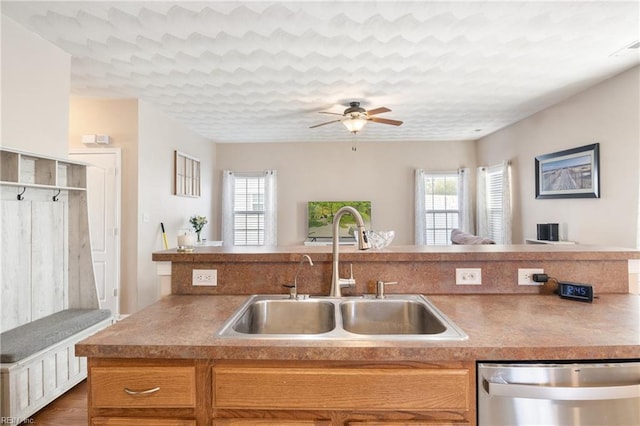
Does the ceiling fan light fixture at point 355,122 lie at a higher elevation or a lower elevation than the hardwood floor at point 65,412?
higher

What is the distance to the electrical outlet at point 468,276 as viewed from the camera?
1.61 m

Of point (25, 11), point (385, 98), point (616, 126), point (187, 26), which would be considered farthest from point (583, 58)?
point (25, 11)

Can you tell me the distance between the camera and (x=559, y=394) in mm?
952

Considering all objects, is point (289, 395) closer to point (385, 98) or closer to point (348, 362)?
point (348, 362)

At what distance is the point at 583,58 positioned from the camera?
2.82 m

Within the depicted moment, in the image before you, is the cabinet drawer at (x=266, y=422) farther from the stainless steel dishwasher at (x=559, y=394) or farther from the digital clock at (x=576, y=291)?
the digital clock at (x=576, y=291)

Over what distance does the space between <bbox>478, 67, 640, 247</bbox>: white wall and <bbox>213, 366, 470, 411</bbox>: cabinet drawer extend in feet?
10.5

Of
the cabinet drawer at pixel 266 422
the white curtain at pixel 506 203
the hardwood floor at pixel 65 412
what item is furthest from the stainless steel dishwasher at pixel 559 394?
the white curtain at pixel 506 203

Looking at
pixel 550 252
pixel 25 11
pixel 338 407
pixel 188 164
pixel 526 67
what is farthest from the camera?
pixel 188 164

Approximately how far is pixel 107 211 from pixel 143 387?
3.35 meters

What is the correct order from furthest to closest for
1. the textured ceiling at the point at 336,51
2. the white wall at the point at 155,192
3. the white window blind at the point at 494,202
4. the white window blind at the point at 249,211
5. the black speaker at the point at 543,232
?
the white window blind at the point at 249,211 < the white window blind at the point at 494,202 < the black speaker at the point at 543,232 < the white wall at the point at 155,192 < the textured ceiling at the point at 336,51

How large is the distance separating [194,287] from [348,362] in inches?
38.0

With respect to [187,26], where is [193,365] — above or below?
below

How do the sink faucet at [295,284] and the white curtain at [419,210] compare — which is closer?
the sink faucet at [295,284]
